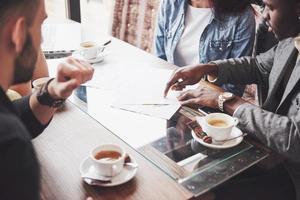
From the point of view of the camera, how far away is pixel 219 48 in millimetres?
1747

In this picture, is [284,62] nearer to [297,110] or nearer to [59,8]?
[297,110]

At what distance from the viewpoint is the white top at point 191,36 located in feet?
5.88

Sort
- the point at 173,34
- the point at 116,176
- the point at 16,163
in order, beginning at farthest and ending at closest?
the point at 173,34 → the point at 116,176 → the point at 16,163

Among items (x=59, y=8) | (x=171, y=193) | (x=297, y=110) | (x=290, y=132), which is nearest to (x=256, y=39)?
(x=297, y=110)

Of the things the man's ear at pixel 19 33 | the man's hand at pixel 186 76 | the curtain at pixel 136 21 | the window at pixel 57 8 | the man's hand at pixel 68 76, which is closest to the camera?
the man's ear at pixel 19 33

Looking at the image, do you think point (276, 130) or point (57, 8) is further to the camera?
point (57, 8)

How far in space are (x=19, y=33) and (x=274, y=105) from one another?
3.05 feet

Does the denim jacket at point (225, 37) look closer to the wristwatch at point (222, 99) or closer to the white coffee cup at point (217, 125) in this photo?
the wristwatch at point (222, 99)

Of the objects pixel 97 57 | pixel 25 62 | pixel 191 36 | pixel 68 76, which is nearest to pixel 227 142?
pixel 68 76

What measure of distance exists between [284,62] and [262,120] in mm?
321

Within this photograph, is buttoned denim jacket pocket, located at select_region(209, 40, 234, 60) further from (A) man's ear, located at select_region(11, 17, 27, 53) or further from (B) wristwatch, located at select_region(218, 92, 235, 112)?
(A) man's ear, located at select_region(11, 17, 27, 53)

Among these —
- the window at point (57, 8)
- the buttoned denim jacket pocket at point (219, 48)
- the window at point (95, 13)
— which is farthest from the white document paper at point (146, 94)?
the window at point (95, 13)

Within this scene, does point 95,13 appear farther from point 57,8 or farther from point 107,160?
point 107,160

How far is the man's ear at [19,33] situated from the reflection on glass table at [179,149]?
1.38 feet
